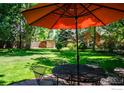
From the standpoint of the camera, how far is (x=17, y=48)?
53.3 ft

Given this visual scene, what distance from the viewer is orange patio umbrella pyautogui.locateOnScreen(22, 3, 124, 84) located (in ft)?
14.7

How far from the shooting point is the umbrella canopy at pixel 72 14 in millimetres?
4485

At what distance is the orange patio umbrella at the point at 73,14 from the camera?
14.7 ft

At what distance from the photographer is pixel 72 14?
5578 mm

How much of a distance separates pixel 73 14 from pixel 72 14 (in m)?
0.03

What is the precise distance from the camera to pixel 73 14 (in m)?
5.56

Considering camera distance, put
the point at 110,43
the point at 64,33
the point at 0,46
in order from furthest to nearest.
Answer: the point at 64,33
the point at 0,46
the point at 110,43

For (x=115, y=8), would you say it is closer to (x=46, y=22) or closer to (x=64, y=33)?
(x=46, y=22)

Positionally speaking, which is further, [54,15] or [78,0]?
[54,15]

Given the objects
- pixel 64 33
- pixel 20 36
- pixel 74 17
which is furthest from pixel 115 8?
pixel 64 33

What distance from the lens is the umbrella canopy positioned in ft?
14.7

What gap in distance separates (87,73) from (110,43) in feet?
29.2

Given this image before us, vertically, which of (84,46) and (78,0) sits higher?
(78,0)
